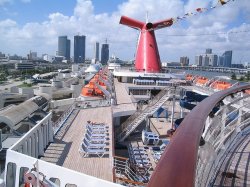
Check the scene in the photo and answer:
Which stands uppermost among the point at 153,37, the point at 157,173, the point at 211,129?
the point at 153,37

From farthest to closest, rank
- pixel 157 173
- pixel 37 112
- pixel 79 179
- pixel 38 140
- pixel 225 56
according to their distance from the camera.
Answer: pixel 225 56 → pixel 37 112 → pixel 38 140 → pixel 79 179 → pixel 157 173

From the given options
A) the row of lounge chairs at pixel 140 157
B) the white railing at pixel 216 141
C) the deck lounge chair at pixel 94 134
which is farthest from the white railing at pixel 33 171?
the row of lounge chairs at pixel 140 157

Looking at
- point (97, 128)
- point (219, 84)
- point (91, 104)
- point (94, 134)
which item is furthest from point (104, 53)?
point (94, 134)

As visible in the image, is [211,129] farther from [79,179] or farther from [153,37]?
[153,37]

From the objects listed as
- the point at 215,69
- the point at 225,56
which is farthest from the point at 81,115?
the point at 225,56

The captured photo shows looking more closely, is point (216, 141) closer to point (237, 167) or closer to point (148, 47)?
point (237, 167)
